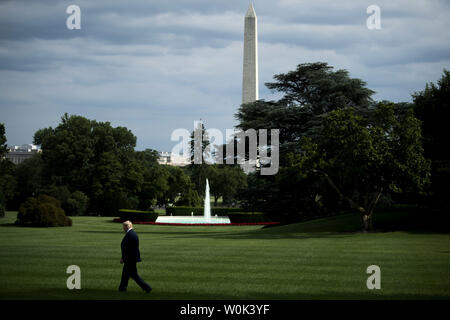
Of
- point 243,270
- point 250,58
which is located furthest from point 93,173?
point 243,270

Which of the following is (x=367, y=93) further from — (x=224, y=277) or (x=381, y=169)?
(x=224, y=277)

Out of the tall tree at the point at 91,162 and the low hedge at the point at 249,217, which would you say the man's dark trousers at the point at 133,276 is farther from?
the tall tree at the point at 91,162

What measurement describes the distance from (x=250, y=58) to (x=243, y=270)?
55.1 m

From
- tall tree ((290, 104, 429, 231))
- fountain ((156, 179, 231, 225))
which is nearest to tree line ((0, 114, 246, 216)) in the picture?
fountain ((156, 179, 231, 225))

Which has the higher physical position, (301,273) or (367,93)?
(367,93)

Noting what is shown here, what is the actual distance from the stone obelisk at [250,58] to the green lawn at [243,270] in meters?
46.5

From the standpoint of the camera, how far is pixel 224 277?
13.9 meters

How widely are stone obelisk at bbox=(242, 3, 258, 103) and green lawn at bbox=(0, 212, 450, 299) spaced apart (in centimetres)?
4652

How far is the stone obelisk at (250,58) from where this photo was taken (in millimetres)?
67438

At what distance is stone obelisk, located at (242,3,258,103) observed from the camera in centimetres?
6744

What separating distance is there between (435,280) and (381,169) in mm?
16049

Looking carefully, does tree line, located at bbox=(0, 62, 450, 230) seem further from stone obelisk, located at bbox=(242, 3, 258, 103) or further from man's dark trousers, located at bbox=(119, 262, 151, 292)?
man's dark trousers, located at bbox=(119, 262, 151, 292)

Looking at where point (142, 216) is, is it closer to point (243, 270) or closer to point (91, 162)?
point (91, 162)
